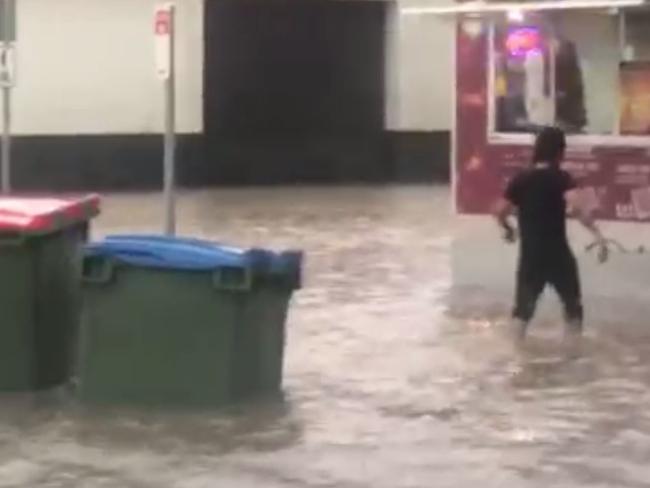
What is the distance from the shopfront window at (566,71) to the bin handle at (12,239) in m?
7.53

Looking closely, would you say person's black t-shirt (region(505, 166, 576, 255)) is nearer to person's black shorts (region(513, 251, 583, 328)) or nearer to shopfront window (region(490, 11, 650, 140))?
person's black shorts (region(513, 251, 583, 328))

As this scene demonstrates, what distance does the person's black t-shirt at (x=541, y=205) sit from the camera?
14.3 meters

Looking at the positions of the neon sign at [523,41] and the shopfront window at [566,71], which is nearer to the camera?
the shopfront window at [566,71]

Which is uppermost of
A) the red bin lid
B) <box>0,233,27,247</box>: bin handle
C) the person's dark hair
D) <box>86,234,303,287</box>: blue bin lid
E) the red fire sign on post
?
the red fire sign on post

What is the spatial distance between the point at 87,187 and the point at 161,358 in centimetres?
2307

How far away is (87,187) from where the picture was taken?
112ft

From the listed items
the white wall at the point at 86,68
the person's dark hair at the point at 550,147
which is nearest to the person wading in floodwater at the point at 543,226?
the person's dark hair at the point at 550,147

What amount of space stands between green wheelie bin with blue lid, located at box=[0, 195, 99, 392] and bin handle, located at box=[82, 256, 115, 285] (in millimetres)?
183

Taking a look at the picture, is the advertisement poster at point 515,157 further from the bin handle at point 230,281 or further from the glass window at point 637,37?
the bin handle at point 230,281

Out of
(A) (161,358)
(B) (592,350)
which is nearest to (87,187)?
(B) (592,350)

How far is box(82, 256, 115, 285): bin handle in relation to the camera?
11.4 m

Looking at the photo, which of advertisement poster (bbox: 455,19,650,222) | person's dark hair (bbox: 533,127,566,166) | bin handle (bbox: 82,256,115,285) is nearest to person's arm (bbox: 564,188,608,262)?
advertisement poster (bbox: 455,19,650,222)

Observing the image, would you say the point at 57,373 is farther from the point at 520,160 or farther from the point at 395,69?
the point at 395,69

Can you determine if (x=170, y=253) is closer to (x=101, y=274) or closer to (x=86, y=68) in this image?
(x=101, y=274)
